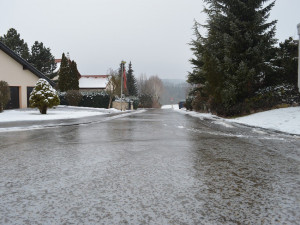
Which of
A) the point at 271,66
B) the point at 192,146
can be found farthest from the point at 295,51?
the point at 192,146

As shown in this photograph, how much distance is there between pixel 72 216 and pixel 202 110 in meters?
36.9

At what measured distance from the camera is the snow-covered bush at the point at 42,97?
2491cm

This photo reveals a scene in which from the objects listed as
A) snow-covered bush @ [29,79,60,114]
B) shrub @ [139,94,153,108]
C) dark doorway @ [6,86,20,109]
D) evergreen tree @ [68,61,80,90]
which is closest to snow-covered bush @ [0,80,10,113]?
snow-covered bush @ [29,79,60,114]

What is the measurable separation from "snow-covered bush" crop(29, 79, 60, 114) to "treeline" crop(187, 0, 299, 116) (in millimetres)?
14107

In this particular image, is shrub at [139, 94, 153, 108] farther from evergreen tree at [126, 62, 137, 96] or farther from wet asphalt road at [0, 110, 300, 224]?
wet asphalt road at [0, 110, 300, 224]

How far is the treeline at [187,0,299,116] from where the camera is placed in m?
21.6

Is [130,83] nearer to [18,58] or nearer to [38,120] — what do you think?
[18,58]

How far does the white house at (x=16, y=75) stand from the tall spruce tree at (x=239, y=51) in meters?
19.8

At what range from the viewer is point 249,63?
22.7 meters

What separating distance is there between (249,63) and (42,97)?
17.7m

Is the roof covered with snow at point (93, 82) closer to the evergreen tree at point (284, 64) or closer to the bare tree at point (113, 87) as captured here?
the bare tree at point (113, 87)

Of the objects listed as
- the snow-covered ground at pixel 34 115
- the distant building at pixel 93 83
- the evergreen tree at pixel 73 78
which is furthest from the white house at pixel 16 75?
the distant building at pixel 93 83

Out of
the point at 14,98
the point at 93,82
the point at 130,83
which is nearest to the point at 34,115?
the point at 14,98

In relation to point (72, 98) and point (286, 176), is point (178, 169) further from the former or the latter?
point (72, 98)
